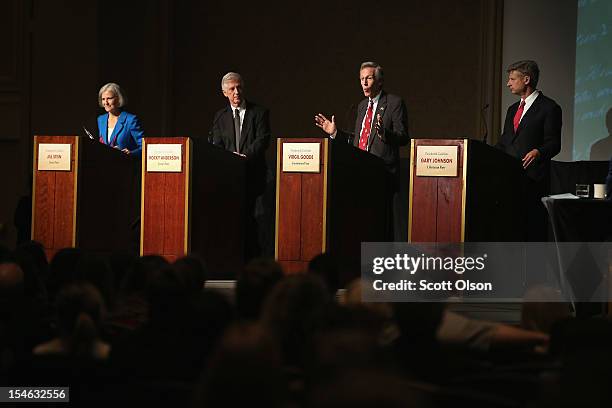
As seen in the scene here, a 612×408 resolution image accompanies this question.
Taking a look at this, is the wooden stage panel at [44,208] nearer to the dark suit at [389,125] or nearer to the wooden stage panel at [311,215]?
the wooden stage panel at [311,215]

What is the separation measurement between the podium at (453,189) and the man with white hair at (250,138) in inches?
53.6

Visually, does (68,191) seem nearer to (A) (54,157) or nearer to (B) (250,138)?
(A) (54,157)

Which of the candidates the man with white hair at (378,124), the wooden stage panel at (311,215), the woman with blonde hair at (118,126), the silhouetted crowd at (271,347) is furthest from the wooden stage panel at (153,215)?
the silhouetted crowd at (271,347)

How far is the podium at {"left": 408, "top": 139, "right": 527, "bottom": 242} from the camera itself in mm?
6398

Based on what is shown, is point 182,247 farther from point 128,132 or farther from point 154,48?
point 154,48

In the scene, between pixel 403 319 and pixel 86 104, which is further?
pixel 86 104

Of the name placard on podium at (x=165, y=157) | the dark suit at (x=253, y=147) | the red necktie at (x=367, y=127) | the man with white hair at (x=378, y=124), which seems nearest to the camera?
the name placard on podium at (x=165, y=157)

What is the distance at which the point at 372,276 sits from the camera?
6168mm

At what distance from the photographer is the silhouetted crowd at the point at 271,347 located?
6.81 feet

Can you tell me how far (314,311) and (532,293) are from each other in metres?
0.96

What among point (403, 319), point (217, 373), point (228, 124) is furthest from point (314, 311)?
point (228, 124)

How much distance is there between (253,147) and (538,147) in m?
2.04

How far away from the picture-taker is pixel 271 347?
215 cm

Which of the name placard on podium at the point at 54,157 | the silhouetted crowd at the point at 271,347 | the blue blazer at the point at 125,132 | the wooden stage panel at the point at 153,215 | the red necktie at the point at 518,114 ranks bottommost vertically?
the silhouetted crowd at the point at 271,347
